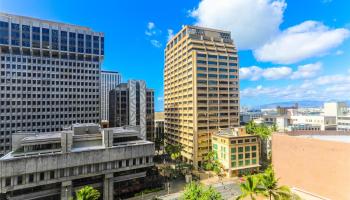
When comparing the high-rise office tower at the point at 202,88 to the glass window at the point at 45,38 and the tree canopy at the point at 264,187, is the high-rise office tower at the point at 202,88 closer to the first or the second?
the tree canopy at the point at 264,187

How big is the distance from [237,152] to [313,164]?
126 feet

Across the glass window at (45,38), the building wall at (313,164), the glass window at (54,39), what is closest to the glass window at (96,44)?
the glass window at (54,39)

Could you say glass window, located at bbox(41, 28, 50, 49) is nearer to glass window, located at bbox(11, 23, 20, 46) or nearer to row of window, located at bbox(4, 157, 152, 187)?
glass window, located at bbox(11, 23, 20, 46)

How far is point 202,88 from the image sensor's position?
315 ft

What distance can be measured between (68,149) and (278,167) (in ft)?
178

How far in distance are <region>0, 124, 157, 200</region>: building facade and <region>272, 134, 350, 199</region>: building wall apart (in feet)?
120

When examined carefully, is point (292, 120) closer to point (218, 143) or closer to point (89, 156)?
point (218, 143)

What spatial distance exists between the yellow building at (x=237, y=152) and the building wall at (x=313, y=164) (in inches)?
1053

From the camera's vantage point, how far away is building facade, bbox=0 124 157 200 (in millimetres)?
45812

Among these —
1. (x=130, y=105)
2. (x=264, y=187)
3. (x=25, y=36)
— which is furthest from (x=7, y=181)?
(x=25, y=36)

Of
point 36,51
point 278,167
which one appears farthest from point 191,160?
point 36,51

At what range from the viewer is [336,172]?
124ft

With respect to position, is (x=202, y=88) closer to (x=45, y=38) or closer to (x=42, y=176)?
(x=42, y=176)

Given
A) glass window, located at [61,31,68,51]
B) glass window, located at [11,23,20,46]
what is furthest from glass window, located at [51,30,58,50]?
glass window, located at [11,23,20,46]
